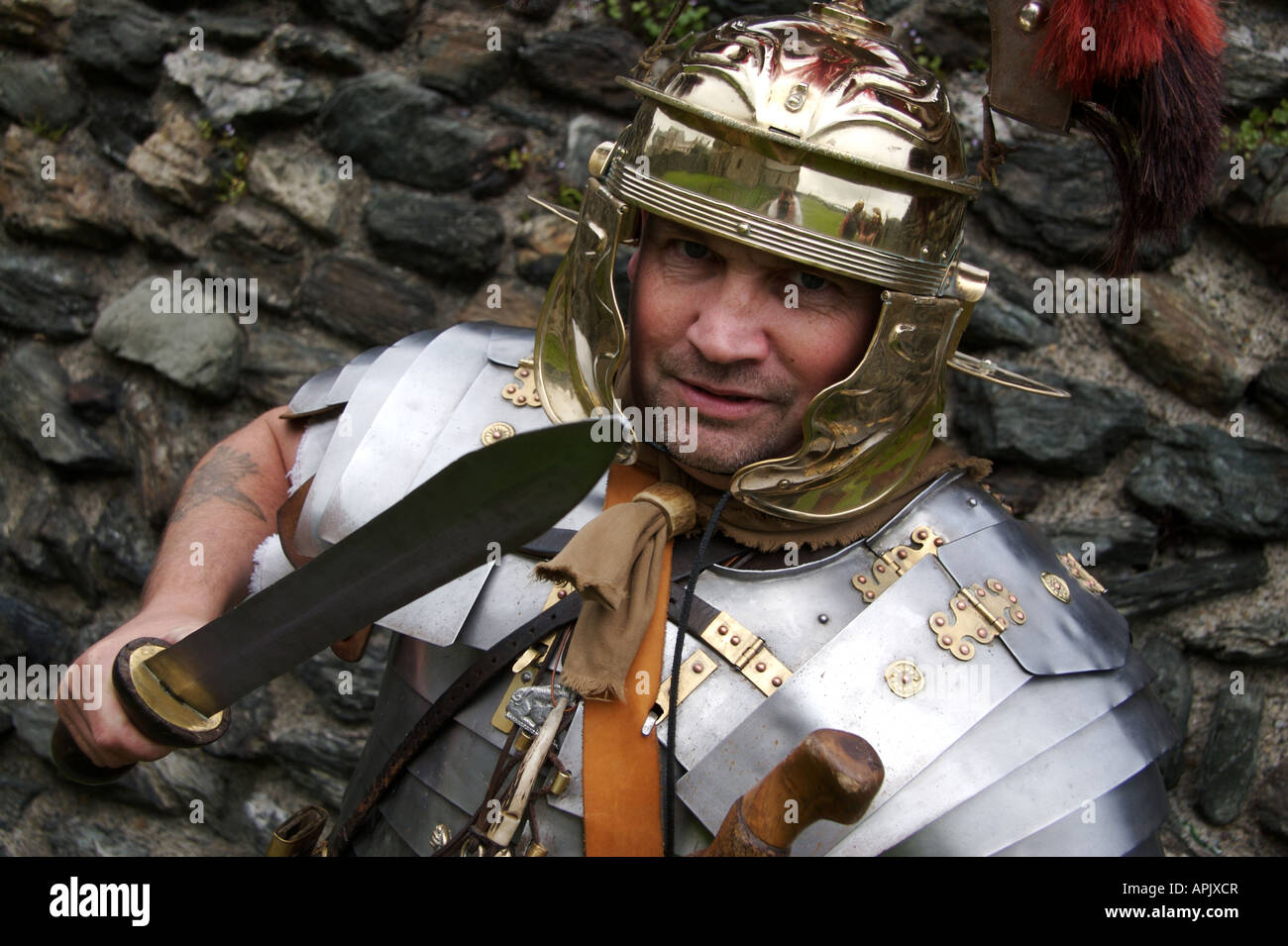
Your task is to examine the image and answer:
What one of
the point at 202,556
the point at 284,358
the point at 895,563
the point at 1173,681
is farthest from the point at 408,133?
the point at 1173,681

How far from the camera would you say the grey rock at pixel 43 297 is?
3.06 metres

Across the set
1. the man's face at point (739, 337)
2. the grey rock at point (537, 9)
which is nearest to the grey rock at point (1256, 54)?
the man's face at point (739, 337)

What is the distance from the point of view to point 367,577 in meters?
1.42

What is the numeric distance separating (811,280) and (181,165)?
1.98 metres

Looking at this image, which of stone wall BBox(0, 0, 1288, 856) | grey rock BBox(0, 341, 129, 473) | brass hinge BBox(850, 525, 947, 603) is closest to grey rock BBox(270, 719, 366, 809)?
stone wall BBox(0, 0, 1288, 856)

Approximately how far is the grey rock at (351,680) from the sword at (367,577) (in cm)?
134

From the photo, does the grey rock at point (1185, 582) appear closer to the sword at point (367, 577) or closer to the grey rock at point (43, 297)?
the sword at point (367, 577)

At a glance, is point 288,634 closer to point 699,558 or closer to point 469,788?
point 469,788

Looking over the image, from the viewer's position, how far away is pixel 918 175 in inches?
66.2

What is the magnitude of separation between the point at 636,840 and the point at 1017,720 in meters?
0.57

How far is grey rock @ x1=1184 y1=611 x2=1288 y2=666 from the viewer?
2.44 m

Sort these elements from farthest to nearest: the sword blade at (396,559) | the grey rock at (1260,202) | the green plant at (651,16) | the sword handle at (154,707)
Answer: the green plant at (651,16), the grey rock at (1260,202), the sword handle at (154,707), the sword blade at (396,559)

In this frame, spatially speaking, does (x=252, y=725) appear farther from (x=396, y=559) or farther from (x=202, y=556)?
(x=396, y=559)
